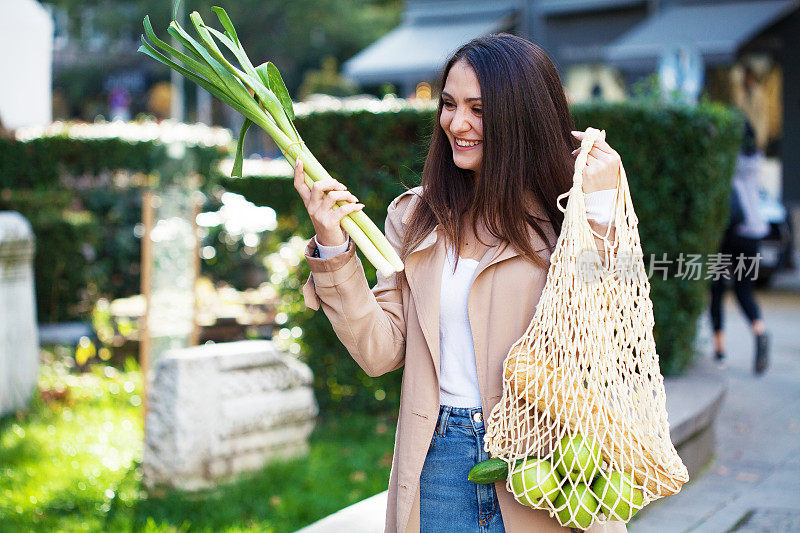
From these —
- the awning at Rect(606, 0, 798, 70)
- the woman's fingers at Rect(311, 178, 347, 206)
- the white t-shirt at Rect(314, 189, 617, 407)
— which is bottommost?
the white t-shirt at Rect(314, 189, 617, 407)

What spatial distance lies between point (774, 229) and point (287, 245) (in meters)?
8.27

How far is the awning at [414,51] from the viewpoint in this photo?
1930 centimetres

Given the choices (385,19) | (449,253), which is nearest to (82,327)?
(449,253)

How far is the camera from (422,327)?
2.12 metres

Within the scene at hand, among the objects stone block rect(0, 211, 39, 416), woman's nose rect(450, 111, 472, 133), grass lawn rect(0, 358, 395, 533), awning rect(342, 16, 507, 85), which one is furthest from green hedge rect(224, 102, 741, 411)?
awning rect(342, 16, 507, 85)

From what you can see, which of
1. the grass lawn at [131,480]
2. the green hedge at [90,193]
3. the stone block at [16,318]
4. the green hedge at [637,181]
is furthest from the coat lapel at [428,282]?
the green hedge at [90,193]

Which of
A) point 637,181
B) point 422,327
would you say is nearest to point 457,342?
point 422,327

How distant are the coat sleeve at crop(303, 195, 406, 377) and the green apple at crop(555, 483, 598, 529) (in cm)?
53

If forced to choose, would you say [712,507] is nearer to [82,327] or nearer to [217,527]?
[217,527]

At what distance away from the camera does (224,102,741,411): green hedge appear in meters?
5.46

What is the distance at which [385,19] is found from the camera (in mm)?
37812

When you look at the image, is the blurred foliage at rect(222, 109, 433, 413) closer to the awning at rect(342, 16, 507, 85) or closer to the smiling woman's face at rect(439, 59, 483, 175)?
the smiling woman's face at rect(439, 59, 483, 175)

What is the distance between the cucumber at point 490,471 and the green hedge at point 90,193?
737 centimetres

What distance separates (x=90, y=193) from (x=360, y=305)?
27.6ft
